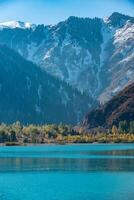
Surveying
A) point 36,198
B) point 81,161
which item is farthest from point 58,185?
point 81,161

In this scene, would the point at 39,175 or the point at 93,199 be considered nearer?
the point at 93,199

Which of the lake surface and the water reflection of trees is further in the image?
the water reflection of trees

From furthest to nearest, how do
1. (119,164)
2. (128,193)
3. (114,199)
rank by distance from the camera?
(119,164) → (128,193) → (114,199)

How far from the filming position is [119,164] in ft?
544

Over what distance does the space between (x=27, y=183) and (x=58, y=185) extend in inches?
280

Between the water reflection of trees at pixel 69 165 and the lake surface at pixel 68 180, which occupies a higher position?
the water reflection of trees at pixel 69 165

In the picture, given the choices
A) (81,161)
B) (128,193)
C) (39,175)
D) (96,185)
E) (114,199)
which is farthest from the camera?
(81,161)

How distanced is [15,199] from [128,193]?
1990cm

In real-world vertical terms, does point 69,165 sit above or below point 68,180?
above

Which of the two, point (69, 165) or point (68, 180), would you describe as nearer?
point (68, 180)

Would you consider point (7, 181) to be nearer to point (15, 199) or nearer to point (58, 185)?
point (58, 185)

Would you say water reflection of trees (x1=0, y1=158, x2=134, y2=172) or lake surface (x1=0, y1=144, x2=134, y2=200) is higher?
water reflection of trees (x1=0, y1=158, x2=134, y2=172)

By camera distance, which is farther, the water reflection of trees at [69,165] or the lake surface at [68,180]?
the water reflection of trees at [69,165]

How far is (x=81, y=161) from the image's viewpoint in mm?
183625
